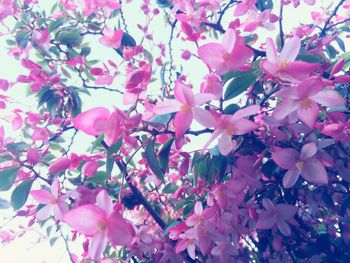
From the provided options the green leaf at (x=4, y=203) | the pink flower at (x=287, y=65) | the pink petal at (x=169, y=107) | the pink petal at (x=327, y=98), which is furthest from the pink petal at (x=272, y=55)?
the green leaf at (x=4, y=203)

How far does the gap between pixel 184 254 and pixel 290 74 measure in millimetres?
763

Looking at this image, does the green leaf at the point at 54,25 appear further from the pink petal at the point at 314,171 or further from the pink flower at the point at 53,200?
the pink petal at the point at 314,171

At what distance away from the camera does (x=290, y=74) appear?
28.4 inches

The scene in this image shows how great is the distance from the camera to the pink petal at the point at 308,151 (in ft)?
2.74

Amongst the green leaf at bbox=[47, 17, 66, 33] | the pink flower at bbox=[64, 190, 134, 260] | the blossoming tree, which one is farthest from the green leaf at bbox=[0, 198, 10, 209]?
the green leaf at bbox=[47, 17, 66, 33]

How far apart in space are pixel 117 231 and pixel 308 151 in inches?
18.4

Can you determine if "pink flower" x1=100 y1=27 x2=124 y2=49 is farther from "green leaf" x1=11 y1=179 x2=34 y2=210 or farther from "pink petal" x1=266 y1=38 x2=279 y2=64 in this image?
"pink petal" x1=266 y1=38 x2=279 y2=64

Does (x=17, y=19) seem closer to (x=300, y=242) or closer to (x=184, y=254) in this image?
(x=184, y=254)

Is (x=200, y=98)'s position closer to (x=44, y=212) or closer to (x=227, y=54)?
(x=227, y=54)

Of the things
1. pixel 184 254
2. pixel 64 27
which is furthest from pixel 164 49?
pixel 184 254

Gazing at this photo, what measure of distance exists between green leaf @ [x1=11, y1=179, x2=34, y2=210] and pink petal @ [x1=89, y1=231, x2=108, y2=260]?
19.6 inches

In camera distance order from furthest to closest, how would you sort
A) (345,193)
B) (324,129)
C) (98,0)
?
(98,0) → (345,193) → (324,129)

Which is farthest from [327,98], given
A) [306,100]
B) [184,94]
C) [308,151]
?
[184,94]

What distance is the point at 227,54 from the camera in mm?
768
